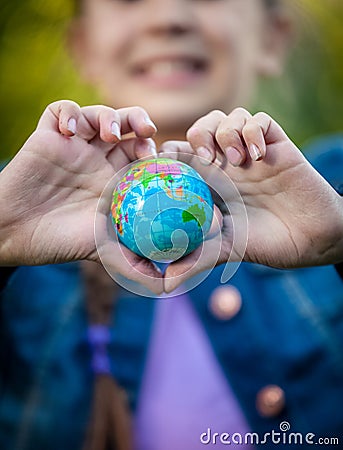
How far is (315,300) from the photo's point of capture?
1948 millimetres

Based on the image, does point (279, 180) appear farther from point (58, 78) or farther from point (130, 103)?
point (58, 78)

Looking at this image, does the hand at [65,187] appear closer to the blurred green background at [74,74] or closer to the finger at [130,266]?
the finger at [130,266]

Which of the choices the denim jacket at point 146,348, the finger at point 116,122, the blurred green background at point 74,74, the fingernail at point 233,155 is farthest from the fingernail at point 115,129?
the blurred green background at point 74,74

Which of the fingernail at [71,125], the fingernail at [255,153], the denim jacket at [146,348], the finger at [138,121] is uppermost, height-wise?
the fingernail at [71,125]

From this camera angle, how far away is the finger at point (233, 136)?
1.26 metres

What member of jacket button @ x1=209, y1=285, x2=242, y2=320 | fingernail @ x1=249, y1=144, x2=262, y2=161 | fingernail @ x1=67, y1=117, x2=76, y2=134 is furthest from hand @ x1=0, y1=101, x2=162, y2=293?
jacket button @ x1=209, y1=285, x2=242, y2=320

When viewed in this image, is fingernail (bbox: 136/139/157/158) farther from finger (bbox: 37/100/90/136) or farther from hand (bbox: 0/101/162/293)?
finger (bbox: 37/100/90/136)

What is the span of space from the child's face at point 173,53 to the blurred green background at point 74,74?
710mm

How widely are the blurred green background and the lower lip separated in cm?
83

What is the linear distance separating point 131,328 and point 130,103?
79 cm

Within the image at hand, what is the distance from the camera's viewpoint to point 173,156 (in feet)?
4.61

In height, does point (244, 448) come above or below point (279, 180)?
below

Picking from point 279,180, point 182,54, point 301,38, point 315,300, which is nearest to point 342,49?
point 301,38

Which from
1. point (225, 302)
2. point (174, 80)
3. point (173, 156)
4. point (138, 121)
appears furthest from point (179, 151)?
point (174, 80)
